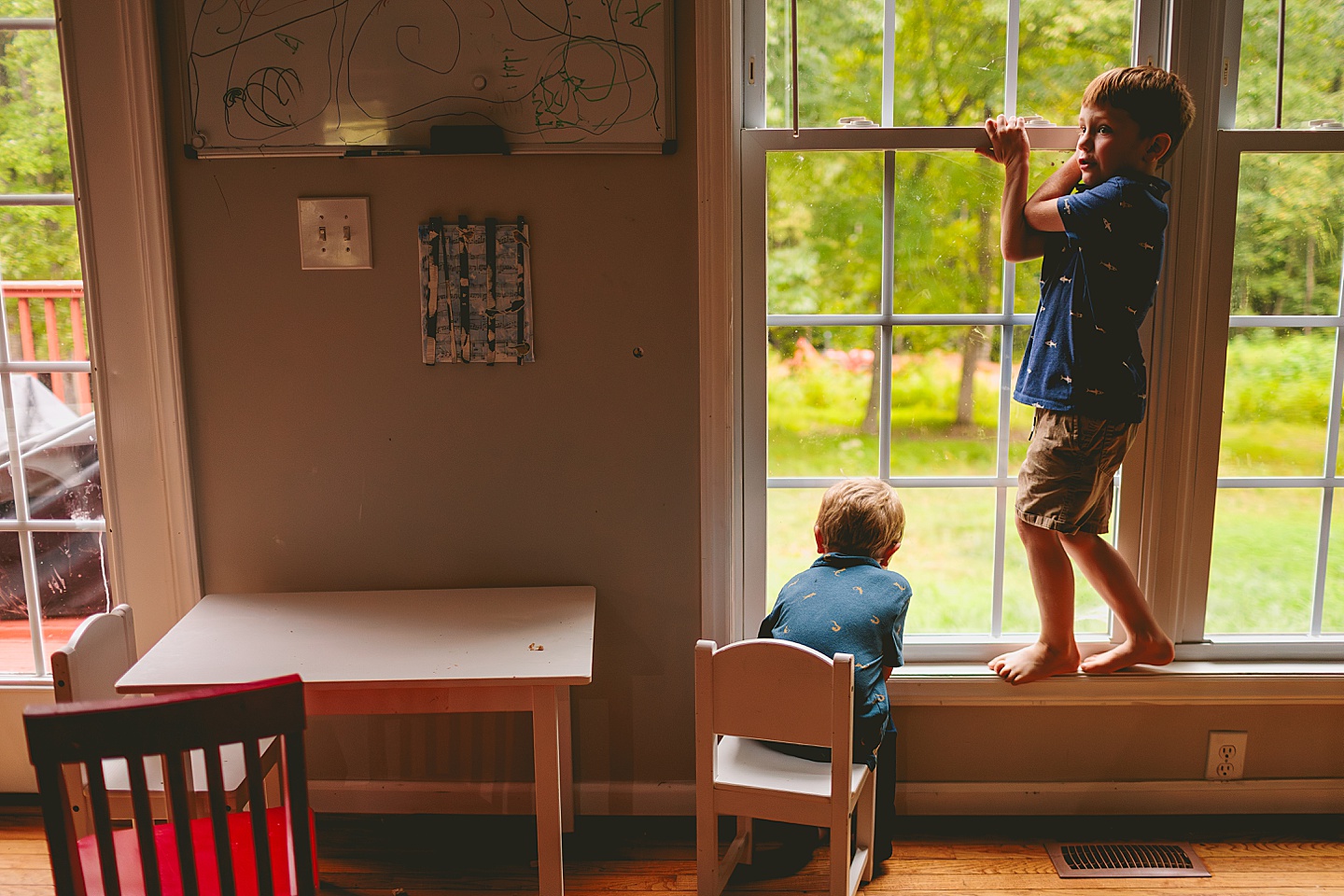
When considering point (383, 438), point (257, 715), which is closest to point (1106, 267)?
point (383, 438)

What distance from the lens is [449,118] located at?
6.81 ft

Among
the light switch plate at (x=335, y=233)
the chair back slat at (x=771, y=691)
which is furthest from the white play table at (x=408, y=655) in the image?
the light switch plate at (x=335, y=233)

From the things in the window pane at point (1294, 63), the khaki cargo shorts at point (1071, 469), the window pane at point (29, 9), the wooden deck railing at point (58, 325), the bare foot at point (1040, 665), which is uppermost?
the window pane at point (29, 9)

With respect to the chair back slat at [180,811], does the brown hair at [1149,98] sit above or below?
above

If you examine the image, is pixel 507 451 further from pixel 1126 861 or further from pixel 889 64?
pixel 1126 861

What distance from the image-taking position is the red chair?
1.27m

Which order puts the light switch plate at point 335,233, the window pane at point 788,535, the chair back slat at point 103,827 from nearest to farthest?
the chair back slat at point 103,827 → the light switch plate at point 335,233 → the window pane at point 788,535

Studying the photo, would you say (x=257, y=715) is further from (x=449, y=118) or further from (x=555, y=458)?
(x=449, y=118)

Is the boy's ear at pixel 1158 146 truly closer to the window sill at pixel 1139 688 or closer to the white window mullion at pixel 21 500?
the window sill at pixel 1139 688

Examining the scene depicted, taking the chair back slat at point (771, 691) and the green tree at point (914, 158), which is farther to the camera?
the green tree at point (914, 158)

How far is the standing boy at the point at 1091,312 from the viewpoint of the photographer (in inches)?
76.4

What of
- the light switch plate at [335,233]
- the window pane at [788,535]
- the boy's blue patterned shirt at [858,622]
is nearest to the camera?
the boy's blue patterned shirt at [858,622]

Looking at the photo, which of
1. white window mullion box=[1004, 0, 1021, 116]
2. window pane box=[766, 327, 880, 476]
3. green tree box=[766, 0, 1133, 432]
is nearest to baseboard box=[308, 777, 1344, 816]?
window pane box=[766, 327, 880, 476]

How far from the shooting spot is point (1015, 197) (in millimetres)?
2076
